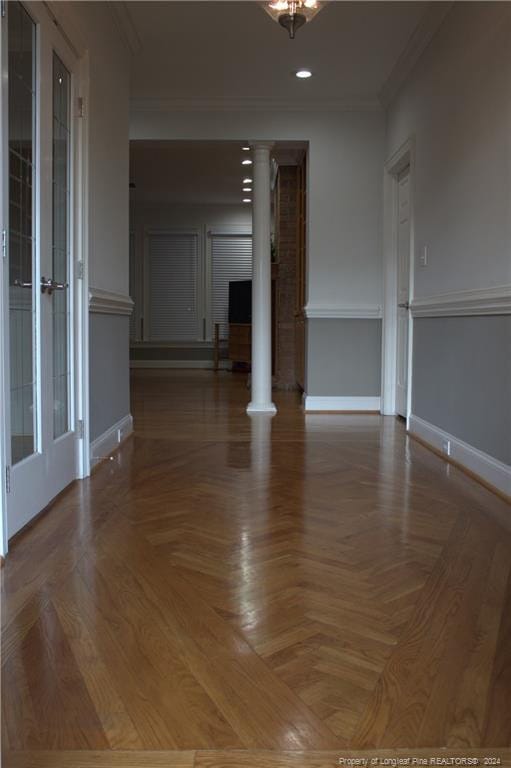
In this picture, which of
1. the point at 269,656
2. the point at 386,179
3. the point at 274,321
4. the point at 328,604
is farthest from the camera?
the point at 274,321

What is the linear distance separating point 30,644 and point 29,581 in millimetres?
461

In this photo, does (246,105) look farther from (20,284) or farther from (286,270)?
(20,284)

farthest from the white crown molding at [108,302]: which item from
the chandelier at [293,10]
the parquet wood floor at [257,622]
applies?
the chandelier at [293,10]

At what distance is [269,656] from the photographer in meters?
1.74

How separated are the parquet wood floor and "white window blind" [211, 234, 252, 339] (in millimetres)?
9334

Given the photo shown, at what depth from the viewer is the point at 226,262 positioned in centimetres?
1288

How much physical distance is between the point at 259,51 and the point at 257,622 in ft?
14.6

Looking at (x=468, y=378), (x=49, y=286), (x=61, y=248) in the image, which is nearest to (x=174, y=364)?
(x=468, y=378)

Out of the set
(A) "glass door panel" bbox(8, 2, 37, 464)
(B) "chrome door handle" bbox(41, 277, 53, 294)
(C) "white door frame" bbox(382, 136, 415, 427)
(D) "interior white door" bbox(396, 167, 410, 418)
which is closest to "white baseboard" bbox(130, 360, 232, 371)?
(C) "white door frame" bbox(382, 136, 415, 427)

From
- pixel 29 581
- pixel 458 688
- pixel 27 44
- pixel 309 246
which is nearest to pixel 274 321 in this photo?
pixel 309 246

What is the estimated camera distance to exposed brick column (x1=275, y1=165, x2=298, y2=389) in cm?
855

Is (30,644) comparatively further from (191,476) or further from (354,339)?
(354,339)

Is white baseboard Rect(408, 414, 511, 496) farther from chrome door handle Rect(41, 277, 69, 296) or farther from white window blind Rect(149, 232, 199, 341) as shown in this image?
white window blind Rect(149, 232, 199, 341)

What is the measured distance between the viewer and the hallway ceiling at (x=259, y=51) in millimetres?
4633
